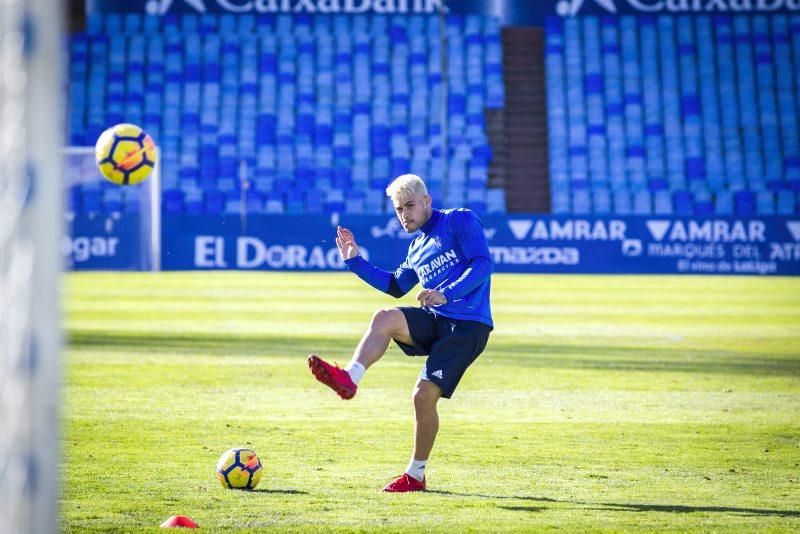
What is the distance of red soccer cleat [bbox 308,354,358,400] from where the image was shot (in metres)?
6.78

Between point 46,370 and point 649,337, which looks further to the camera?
point 649,337

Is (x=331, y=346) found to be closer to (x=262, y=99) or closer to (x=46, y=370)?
(x=46, y=370)

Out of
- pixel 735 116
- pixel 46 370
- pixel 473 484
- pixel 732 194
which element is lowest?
pixel 473 484

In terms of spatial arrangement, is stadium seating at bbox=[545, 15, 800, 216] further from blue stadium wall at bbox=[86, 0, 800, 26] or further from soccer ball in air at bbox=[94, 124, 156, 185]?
soccer ball in air at bbox=[94, 124, 156, 185]

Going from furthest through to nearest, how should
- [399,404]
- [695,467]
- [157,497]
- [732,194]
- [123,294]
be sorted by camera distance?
[732,194] → [123,294] → [399,404] → [695,467] → [157,497]

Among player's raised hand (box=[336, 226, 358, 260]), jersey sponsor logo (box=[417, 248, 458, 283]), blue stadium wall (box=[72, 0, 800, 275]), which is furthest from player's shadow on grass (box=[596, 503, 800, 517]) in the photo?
blue stadium wall (box=[72, 0, 800, 275])

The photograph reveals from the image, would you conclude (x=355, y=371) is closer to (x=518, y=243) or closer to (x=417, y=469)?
(x=417, y=469)

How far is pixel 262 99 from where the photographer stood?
132 feet

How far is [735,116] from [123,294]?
914 inches

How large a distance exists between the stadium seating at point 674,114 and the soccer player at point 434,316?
98.9 ft

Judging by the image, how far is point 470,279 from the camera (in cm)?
734

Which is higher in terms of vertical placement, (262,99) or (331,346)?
(262,99)

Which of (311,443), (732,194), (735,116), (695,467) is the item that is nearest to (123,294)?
(311,443)

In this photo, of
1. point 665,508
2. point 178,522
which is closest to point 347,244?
point 178,522
